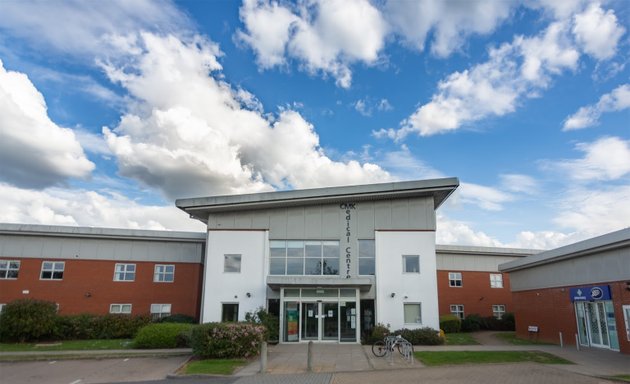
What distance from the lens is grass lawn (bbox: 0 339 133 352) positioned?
19.5 meters

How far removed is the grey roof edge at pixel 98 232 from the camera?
25.9 meters

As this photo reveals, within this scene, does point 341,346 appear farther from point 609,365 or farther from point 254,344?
point 609,365

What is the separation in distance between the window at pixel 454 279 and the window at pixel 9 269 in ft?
86.2

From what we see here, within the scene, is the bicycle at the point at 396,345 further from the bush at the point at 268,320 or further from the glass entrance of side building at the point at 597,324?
the glass entrance of side building at the point at 597,324

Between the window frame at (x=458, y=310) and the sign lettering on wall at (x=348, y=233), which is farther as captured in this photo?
the window frame at (x=458, y=310)

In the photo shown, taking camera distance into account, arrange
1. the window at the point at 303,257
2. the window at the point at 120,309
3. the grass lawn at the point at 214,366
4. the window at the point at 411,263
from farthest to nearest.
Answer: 1. the window at the point at 120,309
2. the window at the point at 303,257
3. the window at the point at 411,263
4. the grass lawn at the point at 214,366

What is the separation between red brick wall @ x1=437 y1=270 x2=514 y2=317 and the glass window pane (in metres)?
12.4

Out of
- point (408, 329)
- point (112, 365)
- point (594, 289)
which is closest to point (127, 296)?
point (112, 365)

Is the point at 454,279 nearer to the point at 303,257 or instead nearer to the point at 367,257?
the point at 367,257

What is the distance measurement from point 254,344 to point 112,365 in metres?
4.90

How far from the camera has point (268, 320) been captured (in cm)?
2173

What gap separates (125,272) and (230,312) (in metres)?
8.15

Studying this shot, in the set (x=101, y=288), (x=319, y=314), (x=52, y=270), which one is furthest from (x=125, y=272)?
(x=319, y=314)

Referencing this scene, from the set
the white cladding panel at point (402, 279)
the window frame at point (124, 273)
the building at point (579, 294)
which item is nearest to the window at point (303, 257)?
the white cladding panel at point (402, 279)
